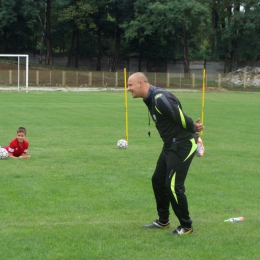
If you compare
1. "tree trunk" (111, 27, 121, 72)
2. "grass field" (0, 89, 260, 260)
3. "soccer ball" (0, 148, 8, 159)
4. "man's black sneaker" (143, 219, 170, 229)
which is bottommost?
"grass field" (0, 89, 260, 260)

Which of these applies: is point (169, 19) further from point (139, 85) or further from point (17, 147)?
point (139, 85)

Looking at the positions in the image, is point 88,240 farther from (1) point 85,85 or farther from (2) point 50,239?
(1) point 85,85

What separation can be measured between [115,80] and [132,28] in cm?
1019

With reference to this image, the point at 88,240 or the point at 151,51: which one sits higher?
the point at 151,51

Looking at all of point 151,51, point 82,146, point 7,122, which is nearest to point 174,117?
point 82,146

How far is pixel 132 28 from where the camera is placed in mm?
74625

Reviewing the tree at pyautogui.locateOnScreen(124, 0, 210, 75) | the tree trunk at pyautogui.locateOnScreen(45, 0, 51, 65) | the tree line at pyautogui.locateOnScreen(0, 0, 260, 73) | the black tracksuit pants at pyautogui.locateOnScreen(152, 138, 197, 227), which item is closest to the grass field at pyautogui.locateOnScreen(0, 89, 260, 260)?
the black tracksuit pants at pyautogui.locateOnScreen(152, 138, 197, 227)

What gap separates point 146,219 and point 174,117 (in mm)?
2128

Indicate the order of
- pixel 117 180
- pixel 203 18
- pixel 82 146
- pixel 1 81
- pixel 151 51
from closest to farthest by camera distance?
pixel 117 180, pixel 82 146, pixel 1 81, pixel 203 18, pixel 151 51

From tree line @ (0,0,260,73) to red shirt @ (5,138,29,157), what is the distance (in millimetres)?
57862

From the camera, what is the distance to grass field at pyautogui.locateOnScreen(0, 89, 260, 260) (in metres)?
6.75

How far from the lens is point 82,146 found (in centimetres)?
1675

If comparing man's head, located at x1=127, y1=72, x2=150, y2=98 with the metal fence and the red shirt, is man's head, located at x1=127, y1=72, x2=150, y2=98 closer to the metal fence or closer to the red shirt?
the red shirt

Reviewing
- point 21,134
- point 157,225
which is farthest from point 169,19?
point 157,225
